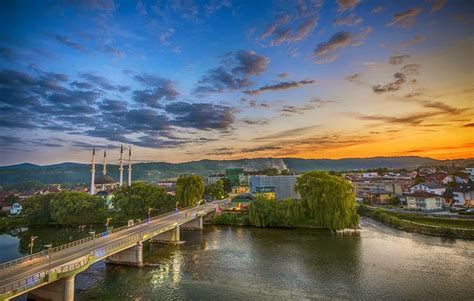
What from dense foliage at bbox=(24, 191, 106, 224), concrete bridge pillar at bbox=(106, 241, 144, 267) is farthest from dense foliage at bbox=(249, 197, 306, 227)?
dense foliage at bbox=(24, 191, 106, 224)

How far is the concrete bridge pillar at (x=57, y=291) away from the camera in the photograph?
30831 mm

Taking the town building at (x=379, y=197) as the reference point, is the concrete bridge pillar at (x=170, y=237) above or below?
below

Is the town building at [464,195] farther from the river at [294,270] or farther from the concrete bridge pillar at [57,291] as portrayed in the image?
the concrete bridge pillar at [57,291]

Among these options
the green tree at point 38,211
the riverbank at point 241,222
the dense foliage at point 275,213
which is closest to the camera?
the riverbank at point 241,222

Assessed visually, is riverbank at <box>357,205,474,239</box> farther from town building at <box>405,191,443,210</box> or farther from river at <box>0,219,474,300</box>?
town building at <box>405,191,443,210</box>

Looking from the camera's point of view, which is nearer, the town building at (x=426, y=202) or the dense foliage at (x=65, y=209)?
the dense foliage at (x=65, y=209)

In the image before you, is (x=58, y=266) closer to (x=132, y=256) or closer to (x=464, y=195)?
(x=132, y=256)

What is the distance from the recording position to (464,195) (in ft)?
293

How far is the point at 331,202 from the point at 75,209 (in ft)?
225

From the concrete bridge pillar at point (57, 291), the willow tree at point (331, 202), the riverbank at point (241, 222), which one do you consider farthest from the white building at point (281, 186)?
the concrete bridge pillar at point (57, 291)

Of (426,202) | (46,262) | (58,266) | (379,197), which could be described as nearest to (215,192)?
(379,197)

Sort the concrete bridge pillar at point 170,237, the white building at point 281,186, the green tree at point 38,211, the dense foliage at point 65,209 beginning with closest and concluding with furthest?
the concrete bridge pillar at point 170,237
the dense foliage at point 65,209
the green tree at point 38,211
the white building at point 281,186

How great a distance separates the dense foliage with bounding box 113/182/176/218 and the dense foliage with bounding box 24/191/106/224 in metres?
6.56

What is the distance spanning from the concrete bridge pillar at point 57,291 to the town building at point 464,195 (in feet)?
336
